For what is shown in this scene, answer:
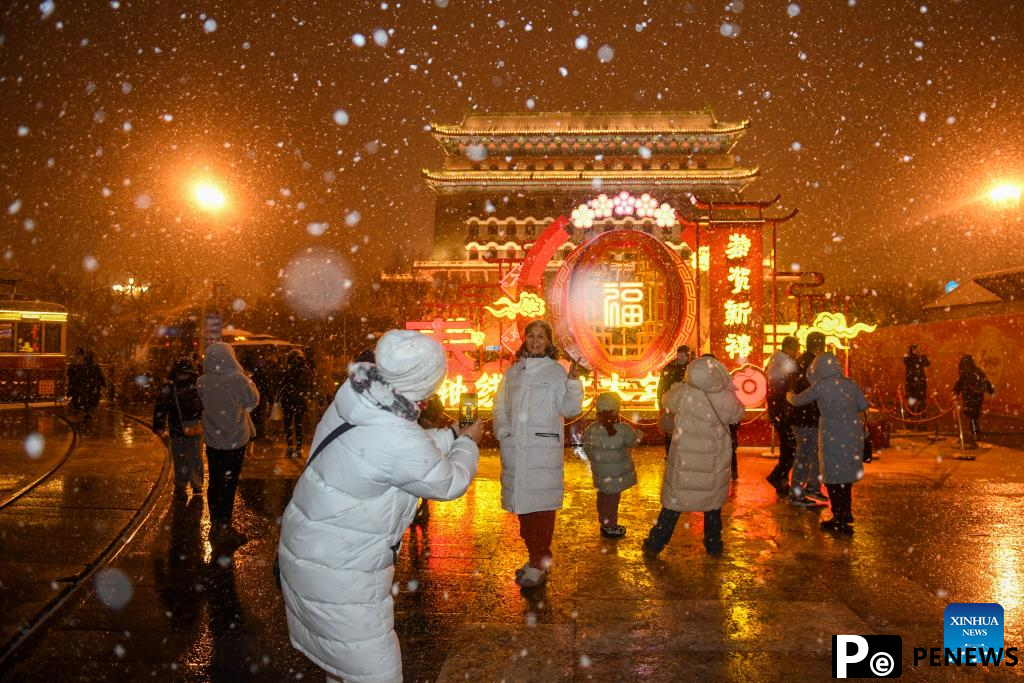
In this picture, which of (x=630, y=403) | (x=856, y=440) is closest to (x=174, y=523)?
(x=856, y=440)

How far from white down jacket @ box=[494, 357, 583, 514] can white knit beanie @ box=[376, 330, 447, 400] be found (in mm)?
Answer: 2208

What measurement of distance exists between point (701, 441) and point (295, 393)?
726cm

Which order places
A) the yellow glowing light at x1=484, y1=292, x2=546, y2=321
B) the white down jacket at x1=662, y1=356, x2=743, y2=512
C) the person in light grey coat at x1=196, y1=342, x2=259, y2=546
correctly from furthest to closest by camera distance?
the yellow glowing light at x1=484, y1=292, x2=546, y2=321
the person in light grey coat at x1=196, y1=342, x2=259, y2=546
the white down jacket at x1=662, y1=356, x2=743, y2=512

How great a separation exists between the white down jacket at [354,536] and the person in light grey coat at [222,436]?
3933mm

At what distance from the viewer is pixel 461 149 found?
57625 mm

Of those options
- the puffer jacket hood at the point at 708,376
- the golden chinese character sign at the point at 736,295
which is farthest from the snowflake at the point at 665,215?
the puffer jacket hood at the point at 708,376

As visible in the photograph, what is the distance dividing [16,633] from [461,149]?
56.4 meters

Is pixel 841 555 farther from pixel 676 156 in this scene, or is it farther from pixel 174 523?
pixel 676 156

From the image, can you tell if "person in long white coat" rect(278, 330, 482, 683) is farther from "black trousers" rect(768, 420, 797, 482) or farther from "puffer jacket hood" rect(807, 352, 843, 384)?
"black trousers" rect(768, 420, 797, 482)

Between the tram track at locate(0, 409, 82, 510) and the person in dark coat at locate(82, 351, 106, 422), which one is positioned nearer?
the tram track at locate(0, 409, 82, 510)

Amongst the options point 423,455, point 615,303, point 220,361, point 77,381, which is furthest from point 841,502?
point 77,381

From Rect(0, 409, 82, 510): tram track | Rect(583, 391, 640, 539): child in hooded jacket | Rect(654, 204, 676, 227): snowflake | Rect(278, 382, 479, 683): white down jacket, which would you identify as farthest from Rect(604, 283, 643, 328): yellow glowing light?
Rect(278, 382, 479, 683): white down jacket

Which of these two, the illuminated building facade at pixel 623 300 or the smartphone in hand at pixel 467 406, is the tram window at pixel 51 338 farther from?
the smartphone in hand at pixel 467 406

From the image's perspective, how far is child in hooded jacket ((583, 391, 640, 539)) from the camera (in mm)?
5863
